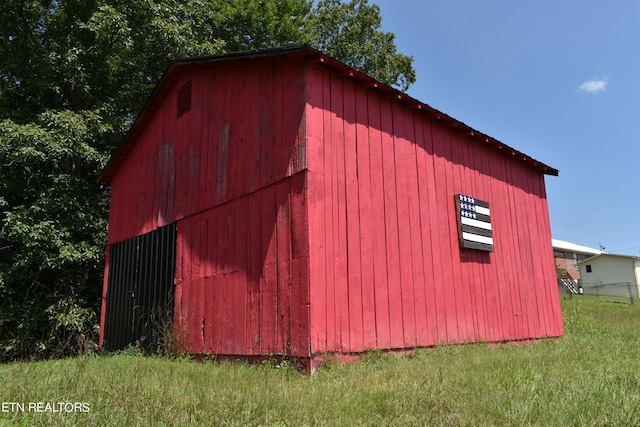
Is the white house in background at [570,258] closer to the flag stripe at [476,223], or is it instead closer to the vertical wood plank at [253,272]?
the flag stripe at [476,223]

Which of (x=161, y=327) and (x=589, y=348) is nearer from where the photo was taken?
(x=589, y=348)

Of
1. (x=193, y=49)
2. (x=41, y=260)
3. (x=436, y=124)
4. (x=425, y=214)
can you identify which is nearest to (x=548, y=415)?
(x=425, y=214)

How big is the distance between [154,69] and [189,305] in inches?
478

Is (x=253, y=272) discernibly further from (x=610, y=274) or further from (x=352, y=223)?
(x=610, y=274)

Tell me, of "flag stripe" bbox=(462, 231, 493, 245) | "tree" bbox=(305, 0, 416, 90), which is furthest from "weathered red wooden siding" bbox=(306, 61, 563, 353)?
"tree" bbox=(305, 0, 416, 90)

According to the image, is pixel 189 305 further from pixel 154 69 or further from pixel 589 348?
pixel 154 69

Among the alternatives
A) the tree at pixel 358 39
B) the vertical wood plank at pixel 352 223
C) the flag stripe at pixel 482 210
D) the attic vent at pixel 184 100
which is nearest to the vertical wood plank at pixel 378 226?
the vertical wood plank at pixel 352 223

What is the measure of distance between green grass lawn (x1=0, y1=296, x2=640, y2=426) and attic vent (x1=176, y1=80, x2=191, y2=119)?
6.22 m

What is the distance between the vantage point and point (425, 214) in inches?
353

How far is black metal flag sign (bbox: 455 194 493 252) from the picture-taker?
9.60m

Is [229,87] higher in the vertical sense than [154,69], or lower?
lower

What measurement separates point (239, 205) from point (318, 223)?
2.06m

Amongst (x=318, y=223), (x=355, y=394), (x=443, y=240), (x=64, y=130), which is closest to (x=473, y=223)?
(x=443, y=240)

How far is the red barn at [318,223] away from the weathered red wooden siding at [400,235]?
0.09 ft
